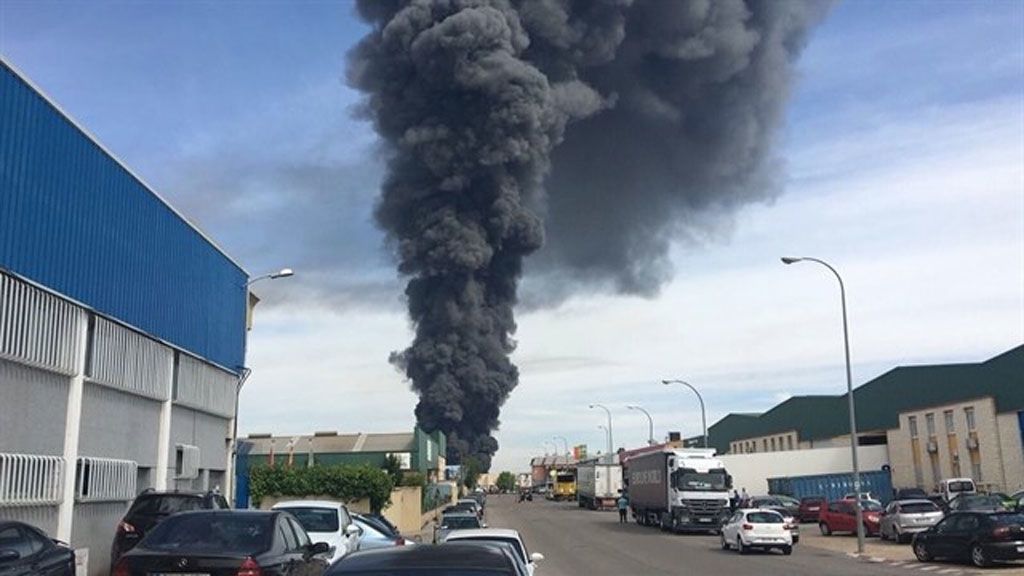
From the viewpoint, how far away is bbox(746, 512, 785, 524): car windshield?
28141 mm

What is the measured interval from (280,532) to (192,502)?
6.60m

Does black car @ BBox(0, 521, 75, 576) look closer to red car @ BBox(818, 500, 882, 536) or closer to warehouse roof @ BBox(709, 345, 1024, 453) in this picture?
red car @ BBox(818, 500, 882, 536)

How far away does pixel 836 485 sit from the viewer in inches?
2346

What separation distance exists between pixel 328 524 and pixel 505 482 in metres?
178

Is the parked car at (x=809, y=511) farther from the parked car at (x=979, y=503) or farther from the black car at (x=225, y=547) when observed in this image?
the black car at (x=225, y=547)

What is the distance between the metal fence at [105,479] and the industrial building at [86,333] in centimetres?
4

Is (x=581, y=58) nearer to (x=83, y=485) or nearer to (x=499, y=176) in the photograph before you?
(x=499, y=176)

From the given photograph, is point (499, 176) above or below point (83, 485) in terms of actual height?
above

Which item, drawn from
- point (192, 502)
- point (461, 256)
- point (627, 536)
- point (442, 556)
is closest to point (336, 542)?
point (192, 502)

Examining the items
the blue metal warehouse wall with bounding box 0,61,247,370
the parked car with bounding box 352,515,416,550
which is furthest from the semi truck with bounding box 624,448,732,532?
the parked car with bounding box 352,515,416,550

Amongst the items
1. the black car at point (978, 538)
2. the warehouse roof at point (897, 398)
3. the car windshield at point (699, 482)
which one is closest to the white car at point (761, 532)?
the black car at point (978, 538)

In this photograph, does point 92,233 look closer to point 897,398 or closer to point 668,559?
point 668,559

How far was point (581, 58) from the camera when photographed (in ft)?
218

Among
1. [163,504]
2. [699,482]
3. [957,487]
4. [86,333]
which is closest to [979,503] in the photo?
[699,482]
